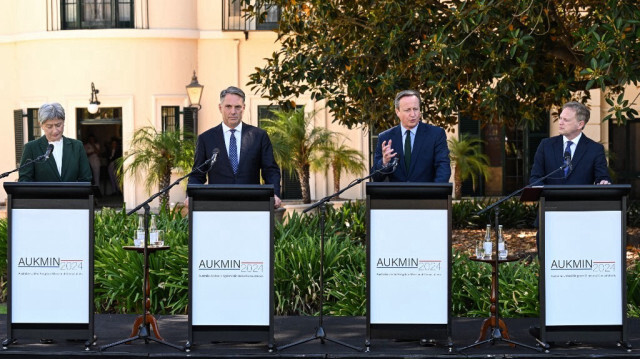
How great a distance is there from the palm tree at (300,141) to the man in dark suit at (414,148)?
12883 mm

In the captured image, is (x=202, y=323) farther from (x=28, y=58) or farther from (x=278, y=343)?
(x=28, y=58)

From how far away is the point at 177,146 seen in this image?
20797mm

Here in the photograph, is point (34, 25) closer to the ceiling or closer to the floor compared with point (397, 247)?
closer to the ceiling

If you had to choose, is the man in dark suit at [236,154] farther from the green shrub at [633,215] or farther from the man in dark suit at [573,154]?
the green shrub at [633,215]

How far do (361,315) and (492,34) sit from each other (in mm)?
5046

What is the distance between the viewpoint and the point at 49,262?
9086 millimetres

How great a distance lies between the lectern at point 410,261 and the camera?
895 centimetres

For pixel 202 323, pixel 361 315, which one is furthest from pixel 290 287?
pixel 202 323

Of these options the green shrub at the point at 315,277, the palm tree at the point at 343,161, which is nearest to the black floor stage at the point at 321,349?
the green shrub at the point at 315,277

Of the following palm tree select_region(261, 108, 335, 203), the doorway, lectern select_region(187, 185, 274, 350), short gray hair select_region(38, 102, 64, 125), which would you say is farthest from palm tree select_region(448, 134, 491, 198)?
lectern select_region(187, 185, 274, 350)

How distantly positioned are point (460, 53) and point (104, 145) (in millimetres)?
18478

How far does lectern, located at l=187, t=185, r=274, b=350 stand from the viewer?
8945 mm

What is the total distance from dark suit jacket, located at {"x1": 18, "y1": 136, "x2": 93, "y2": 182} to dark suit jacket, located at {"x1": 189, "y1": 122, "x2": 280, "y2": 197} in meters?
0.94

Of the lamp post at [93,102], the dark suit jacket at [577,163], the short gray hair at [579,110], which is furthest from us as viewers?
the lamp post at [93,102]
